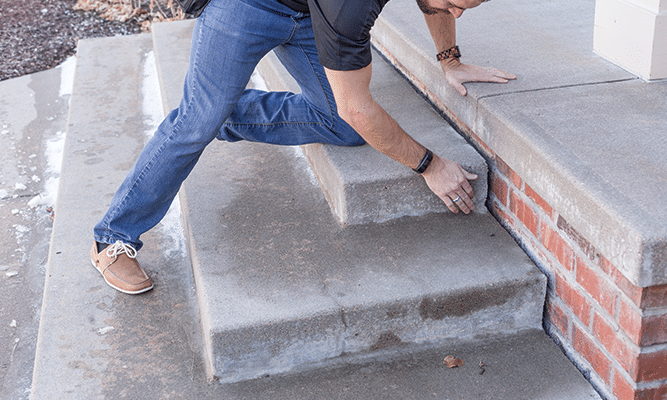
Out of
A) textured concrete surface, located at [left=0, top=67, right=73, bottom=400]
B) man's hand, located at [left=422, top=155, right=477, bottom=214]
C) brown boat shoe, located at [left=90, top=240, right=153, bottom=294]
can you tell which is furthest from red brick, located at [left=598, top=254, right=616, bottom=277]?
textured concrete surface, located at [left=0, top=67, right=73, bottom=400]

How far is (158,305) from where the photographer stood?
233 cm

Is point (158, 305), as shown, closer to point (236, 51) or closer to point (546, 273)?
point (236, 51)

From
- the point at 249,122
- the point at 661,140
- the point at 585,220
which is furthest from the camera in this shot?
the point at 249,122

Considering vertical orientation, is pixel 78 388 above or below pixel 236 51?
below

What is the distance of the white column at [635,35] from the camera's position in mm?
2268

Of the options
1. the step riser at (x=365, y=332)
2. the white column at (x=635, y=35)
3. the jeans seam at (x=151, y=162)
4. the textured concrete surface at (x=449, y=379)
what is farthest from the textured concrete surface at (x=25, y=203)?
the white column at (x=635, y=35)

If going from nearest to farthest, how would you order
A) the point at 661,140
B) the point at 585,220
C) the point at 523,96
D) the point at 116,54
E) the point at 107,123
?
the point at 585,220 < the point at 661,140 < the point at 523,96 < the point at 107,123 < the point at 116,54

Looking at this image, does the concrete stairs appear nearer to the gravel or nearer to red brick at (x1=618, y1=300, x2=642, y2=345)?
red brick at (x1=618, y1=300, x2=642, y2=345)

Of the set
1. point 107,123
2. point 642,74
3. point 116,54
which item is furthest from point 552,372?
point 116,54

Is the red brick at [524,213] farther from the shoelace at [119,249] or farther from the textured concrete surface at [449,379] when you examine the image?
the shoelace at [119,249]

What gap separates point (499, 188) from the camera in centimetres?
238

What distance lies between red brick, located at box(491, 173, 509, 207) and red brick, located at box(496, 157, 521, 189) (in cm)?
3

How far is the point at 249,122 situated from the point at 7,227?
4.93ft

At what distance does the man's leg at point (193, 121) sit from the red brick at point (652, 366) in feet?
5.06
